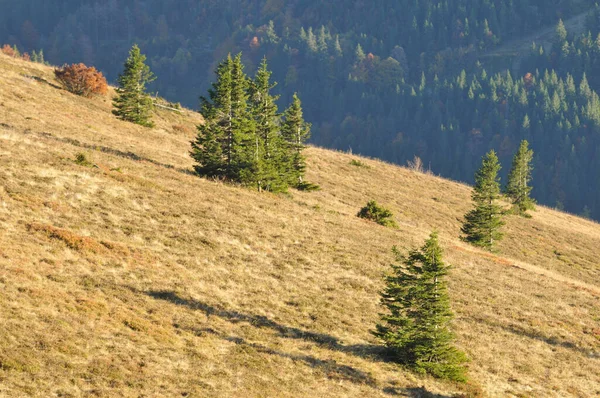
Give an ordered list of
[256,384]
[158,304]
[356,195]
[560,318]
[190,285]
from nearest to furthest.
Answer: [256,384] < [158,304] < [190,285] < [560,318] < [356,195]

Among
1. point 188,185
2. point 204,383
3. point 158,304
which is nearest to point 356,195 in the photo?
point 188,185

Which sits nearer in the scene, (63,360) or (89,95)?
(63,360)

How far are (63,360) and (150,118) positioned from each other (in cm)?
6523

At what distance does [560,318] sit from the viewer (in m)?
39.2

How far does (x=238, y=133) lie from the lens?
52.0m

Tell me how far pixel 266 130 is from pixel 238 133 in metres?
4.60

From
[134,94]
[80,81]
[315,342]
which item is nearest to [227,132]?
[134,94]

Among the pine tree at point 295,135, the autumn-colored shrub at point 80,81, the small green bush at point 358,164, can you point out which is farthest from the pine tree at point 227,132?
the small green bush at point 358,164

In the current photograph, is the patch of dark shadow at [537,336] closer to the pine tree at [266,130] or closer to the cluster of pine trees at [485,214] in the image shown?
the pine tree at [266,130]

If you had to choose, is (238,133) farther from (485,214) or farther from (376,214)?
(485,214)

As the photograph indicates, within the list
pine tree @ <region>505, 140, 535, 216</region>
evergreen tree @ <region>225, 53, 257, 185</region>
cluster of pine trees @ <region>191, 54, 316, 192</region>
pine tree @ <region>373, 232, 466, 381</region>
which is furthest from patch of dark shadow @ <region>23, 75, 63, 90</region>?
pine tree @ <region>373, 232, 466, 381</region>

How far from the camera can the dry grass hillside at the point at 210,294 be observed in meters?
21.6

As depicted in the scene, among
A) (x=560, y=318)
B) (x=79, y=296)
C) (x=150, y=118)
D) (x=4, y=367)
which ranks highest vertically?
(x=150, y=118)

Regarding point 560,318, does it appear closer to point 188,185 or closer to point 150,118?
point 188,185
